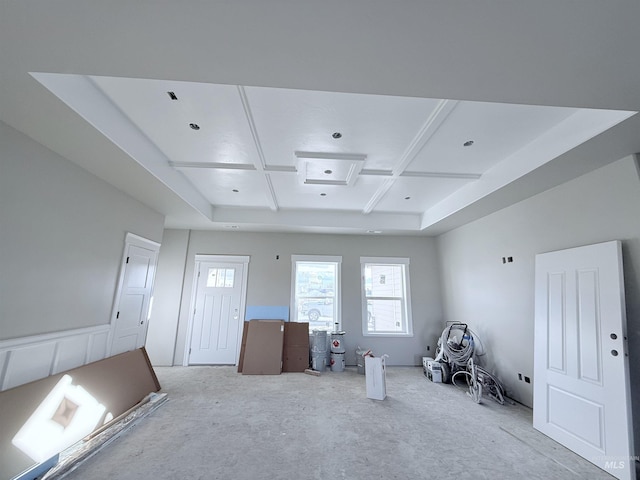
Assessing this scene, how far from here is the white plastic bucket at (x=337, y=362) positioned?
5.07 meters

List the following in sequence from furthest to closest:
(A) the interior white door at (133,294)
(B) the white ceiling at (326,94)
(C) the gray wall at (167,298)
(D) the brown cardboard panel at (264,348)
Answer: (C) the gray wall at (167,298) → (D) the brown cardboard panel at (264,348) → (A) the interior white door at (133,294) → (B) the white ceiling at (326,94)

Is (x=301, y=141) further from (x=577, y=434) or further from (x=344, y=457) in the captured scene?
(x=577, y=434)

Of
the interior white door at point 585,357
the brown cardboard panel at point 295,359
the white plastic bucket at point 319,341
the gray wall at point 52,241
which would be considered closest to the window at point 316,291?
A: the white plastic bucket at point 319,341

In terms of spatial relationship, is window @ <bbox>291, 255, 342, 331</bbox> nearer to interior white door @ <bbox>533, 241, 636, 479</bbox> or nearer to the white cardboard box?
the white cardboard box

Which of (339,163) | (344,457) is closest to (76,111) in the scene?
(339,163)

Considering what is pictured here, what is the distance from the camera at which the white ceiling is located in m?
1.29

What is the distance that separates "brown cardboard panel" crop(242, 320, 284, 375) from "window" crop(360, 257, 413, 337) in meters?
1.83

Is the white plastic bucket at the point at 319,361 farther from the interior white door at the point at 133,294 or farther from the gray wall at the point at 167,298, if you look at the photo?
the interior white door at the point at 133,294

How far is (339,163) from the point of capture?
10.7ft

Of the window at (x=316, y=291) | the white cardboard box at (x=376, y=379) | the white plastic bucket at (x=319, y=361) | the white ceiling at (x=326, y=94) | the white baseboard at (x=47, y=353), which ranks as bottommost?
the white plastic bucket at (x=319, y=361)

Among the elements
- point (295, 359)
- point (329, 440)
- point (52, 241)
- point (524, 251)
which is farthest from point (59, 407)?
point (524, 251)

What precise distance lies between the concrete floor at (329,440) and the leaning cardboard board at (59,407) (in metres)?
0.38

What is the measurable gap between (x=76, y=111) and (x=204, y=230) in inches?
152

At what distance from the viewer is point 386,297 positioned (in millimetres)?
5793
